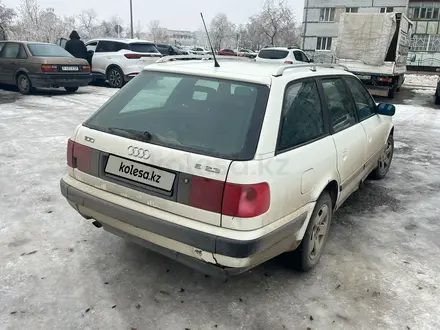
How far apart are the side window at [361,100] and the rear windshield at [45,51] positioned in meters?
9.79

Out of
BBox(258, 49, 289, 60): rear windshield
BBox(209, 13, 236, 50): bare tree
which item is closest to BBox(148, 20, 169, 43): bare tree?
BBox(209, 13, 236, 50): bare tree

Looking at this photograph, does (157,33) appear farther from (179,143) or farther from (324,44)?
(179,143)

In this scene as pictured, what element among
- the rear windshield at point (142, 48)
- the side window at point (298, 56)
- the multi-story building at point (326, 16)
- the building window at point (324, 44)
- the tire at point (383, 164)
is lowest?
the tire at point (383, 164)

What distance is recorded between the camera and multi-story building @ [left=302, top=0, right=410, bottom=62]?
43.6m

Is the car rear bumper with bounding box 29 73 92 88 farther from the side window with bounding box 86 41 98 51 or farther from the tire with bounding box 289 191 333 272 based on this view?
the tire with bounding box 289 191 333 272

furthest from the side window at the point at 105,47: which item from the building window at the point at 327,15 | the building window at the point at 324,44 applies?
the building window at the point at 327,15

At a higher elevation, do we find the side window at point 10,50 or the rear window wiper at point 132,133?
the side window at point 10,50

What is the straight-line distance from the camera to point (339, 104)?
3.41 metres

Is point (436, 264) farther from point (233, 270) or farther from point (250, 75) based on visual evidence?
point (250, 75)

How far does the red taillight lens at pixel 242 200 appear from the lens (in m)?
2.15

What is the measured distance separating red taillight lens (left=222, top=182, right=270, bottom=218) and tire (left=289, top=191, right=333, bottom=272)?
2.52 ft

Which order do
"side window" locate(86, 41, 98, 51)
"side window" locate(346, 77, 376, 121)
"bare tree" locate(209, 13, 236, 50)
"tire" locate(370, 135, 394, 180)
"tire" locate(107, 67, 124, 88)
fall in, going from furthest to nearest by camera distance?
"bare tree" locate(209, 13, 236, 50) → "side window" locate(86, 41, 98, 51) → "tire" locate(107, 67, 124, 88) → "tire" locate(370, 135, 394, 180) → "side window" locate(346, 77, 376, 121)

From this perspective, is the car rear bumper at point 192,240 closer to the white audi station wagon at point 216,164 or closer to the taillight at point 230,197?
the white audi station wagon at point 216,164

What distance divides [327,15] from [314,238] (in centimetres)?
4810
